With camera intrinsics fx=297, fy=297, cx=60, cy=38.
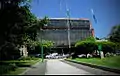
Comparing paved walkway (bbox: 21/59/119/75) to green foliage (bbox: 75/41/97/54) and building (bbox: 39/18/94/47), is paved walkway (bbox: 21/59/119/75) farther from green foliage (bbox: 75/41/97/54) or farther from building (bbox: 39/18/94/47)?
green foliage (bbox: 75/41/97/54)

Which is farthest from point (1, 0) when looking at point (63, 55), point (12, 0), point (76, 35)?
point (76, 35)

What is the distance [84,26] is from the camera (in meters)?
77.3

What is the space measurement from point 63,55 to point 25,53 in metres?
14.8

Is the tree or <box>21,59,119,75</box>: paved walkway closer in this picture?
<box>21,59,119,75</box>: paved walkway

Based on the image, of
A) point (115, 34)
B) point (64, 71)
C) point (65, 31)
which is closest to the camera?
point (64, 71)

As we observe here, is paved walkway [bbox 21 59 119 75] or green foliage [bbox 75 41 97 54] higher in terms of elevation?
green foliage [bbox 75 41 97 54]

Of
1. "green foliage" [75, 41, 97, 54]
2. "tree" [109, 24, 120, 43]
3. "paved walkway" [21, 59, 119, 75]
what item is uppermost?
"tree" [109, 24, 120, 43]

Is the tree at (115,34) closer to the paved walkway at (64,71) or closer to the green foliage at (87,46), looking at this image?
the green foliage at (87,46)

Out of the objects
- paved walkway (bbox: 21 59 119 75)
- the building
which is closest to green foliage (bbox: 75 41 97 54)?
the building

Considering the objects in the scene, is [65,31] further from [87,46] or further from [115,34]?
[115,34]

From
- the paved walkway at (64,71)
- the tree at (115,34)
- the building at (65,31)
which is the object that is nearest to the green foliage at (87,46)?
the building at (65,31)

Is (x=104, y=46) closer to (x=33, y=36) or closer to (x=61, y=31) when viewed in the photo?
(x=61, y=31)

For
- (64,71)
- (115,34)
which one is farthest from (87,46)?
(64,71)

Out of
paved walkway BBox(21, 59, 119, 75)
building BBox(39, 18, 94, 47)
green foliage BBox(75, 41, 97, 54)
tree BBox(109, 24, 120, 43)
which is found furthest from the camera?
green foliage BBox(75, 41, 97, 54)
